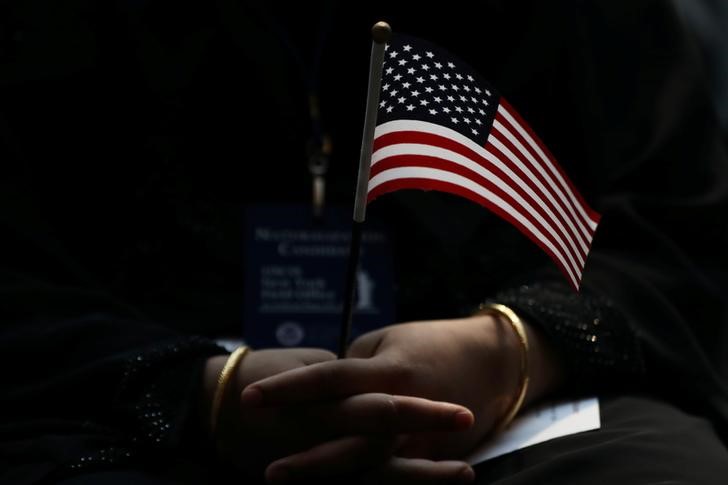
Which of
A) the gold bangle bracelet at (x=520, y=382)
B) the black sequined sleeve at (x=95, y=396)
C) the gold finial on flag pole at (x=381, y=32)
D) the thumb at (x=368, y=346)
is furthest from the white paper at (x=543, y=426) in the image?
the gold finial on flag pole at (x=381, y=32)

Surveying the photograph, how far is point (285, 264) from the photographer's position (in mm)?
1015

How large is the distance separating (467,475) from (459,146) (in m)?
0.25

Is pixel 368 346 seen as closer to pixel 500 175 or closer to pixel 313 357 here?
pixel 313 357

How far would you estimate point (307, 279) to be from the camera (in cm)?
102

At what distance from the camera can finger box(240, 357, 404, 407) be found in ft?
2.35

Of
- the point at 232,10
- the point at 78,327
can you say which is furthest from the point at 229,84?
the point at 78,327

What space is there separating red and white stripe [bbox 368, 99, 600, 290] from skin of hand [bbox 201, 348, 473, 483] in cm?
15

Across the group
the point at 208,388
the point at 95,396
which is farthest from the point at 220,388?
the point at 95,396

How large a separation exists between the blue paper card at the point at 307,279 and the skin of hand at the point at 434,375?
0.55ft

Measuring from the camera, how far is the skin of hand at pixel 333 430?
0.72 meters

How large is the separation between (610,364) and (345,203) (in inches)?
12.7

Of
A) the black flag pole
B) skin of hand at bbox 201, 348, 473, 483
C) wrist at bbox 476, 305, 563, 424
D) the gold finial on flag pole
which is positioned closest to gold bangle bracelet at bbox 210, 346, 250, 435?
skin of hand at bbox 201, 348, 473, 483

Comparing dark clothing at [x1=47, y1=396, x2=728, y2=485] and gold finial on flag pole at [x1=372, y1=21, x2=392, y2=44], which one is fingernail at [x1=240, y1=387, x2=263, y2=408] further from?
gold finial on flag pole at [x1=372, y1=21, x2=392, y2=44]

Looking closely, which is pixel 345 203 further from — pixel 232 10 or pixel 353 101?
pixel 232 10
